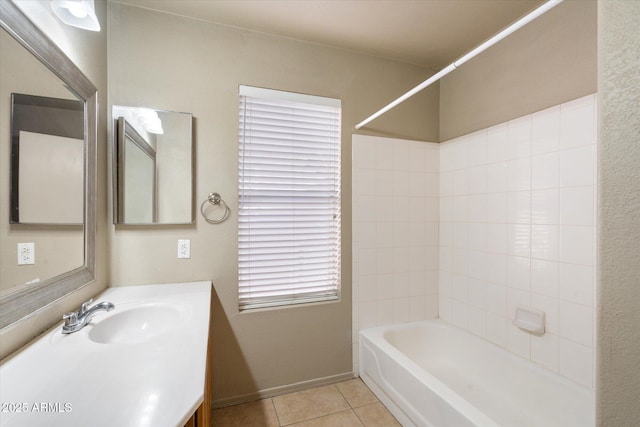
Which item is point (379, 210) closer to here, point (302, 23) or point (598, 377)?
point (302, 23)

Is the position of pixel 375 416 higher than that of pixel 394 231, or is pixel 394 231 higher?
pixel 394 231

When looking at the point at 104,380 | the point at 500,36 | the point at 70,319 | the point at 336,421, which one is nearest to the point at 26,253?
the point at 70,319

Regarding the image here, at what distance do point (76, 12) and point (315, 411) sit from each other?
2.46 metres

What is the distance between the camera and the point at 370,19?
183 centimetres

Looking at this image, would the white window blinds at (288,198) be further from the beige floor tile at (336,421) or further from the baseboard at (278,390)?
the beige floor tile at (336,421)

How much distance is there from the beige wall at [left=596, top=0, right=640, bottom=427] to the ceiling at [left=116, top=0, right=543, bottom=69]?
161cm

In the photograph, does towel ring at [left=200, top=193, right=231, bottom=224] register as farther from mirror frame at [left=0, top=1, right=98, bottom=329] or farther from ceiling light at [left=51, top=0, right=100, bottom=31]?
ceiling light at [left=51, top=0, right=100, bottom=31]

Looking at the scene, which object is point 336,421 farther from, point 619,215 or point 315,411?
point 619,215

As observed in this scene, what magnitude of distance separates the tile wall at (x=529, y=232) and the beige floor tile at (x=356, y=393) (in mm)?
924

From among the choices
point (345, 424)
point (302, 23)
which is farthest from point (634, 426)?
point (302, 23)

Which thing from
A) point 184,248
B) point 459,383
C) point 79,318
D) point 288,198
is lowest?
point 459,383

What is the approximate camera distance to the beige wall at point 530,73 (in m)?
1.51

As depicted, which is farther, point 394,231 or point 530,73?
point 394,231

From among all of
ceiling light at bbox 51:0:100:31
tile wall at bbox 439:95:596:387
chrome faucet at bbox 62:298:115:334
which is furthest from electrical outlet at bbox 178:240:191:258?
tile wall at bbox 439:95:596:387
